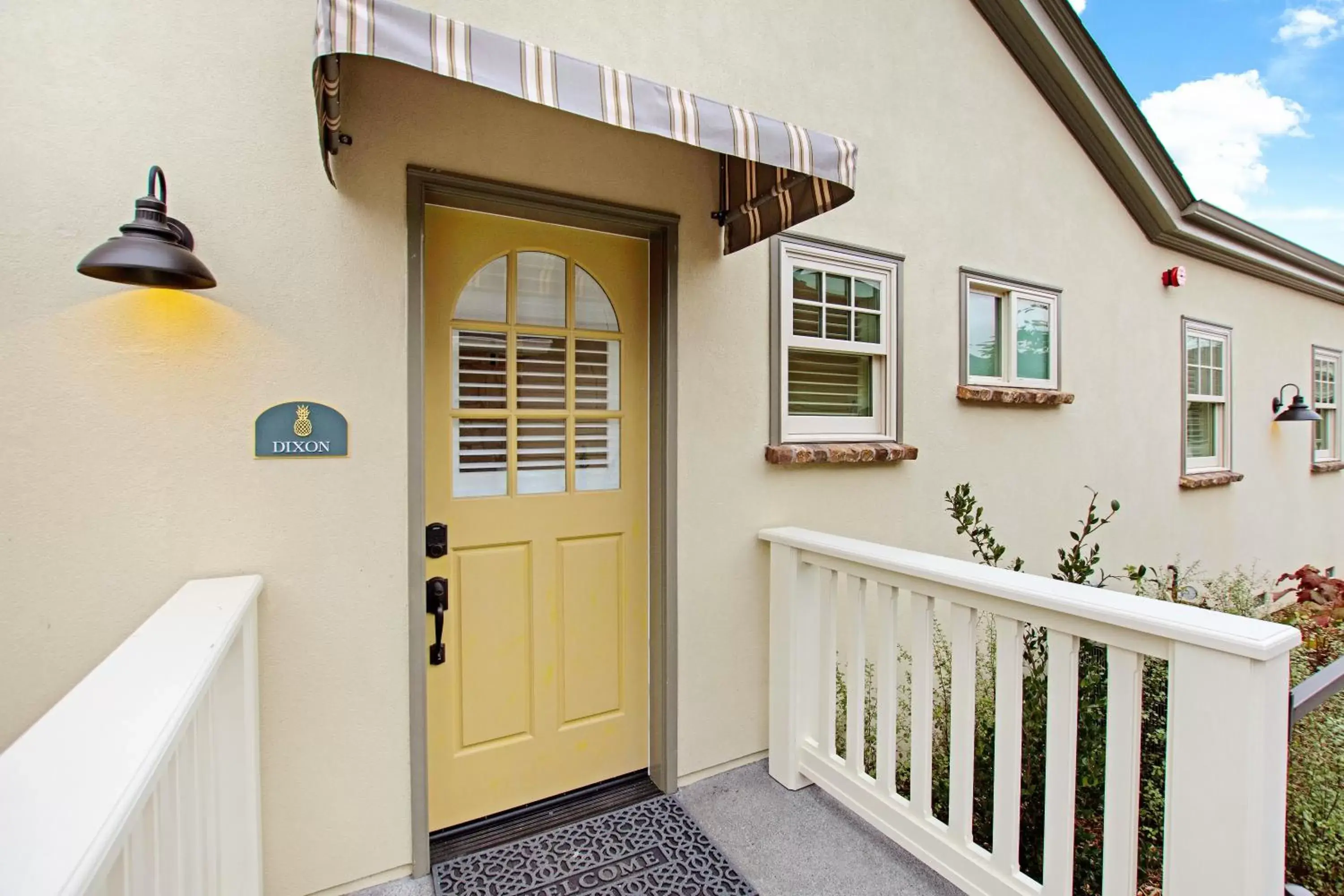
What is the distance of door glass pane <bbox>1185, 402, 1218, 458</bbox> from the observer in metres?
5.36

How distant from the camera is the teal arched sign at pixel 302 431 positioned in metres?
1.90

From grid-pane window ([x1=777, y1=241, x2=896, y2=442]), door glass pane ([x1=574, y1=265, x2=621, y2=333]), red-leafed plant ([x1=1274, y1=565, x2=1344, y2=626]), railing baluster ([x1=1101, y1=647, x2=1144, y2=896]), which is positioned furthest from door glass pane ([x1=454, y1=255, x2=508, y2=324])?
red-leafed plant ([x1=1274, y1=565, x2=1344, y2=626])

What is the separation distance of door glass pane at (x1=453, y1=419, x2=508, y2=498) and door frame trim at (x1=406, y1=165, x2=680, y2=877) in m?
0.21

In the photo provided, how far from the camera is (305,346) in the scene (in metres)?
1.94

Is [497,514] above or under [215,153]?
under

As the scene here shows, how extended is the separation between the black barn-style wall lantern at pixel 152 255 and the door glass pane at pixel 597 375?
1.23 meters

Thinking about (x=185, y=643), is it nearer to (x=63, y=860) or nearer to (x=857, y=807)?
(x=63, y=860)

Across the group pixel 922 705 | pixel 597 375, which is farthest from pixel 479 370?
pixel 922 705

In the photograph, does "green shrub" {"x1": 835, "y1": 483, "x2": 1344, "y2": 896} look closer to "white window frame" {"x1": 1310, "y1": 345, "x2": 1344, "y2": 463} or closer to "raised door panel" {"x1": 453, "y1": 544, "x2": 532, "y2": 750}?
"raised door panel" {"x1": 453, "y1": 544, "x2": 532, "y2": 750}

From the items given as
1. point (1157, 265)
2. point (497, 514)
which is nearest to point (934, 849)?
point (497, 514)

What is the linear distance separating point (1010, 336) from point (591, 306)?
108 inches

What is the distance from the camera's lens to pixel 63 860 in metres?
0.62

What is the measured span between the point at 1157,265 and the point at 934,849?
4.94 metres

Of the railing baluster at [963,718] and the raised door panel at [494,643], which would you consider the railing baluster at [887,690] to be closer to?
the railing baluster at [963,718]
